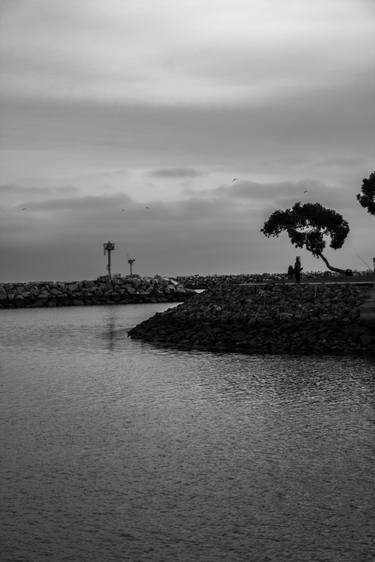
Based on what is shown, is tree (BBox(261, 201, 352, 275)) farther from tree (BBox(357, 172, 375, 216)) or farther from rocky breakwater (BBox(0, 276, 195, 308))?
rocky breakwater (BBox(0, 276, 195, 308))

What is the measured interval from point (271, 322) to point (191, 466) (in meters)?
22.2

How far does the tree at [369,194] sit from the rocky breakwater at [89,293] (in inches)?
1709

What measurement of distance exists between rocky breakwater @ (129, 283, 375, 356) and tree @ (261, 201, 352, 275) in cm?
1981

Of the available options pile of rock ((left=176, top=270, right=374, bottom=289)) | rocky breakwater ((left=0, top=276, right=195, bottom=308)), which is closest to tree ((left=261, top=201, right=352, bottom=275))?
pile of rock ((left=176, top=270, right=374, bottom=289))

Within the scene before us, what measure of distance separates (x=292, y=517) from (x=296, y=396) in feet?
33.2

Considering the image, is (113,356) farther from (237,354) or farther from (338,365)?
(338,365)

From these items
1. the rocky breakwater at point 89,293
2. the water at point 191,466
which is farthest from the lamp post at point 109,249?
the water at point 191,466

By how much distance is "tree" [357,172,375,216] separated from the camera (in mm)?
57000

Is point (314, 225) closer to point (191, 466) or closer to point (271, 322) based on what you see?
point (271, 322)

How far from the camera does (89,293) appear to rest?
9962 cm

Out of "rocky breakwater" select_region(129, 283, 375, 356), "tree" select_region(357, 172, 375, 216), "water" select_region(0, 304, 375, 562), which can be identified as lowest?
"water" select_region(0, 304, 375, 562)

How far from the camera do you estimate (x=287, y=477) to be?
1198cm

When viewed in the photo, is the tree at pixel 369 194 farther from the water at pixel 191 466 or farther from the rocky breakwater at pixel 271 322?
the water at pixel 191 466

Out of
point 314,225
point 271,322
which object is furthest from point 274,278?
point 271,322
